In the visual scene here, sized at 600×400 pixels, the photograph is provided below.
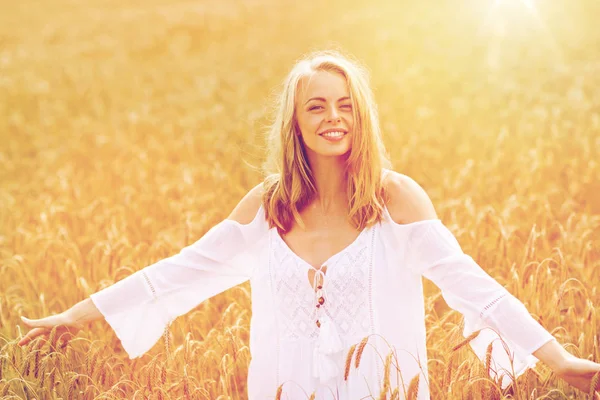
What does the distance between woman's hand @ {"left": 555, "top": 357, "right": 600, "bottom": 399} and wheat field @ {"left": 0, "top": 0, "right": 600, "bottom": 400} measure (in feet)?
1.17

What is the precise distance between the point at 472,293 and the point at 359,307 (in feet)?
1.46

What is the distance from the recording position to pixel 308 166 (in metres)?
3.29

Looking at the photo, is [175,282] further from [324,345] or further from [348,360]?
[348,360]

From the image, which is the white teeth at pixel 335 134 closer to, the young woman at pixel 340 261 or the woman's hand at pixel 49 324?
the young woman at pixel 340 261

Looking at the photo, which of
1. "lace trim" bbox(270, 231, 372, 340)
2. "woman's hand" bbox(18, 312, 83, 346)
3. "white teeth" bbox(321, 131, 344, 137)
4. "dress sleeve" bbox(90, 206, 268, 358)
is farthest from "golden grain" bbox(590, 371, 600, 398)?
"woman's hand" bbox(18, 312, 83, 346)

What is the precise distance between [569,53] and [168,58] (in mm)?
7745

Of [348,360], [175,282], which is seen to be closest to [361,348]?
[348,360]

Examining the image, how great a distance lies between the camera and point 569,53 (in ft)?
39.9

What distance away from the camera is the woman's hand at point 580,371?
2.63m

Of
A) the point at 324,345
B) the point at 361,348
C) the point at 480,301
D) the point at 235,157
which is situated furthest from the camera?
the point at 235,157

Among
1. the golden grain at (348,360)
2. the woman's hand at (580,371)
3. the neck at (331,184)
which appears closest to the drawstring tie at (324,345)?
the golden grain at (348,360)

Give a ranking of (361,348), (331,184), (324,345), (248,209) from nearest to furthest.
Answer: (361,348), (324,345), (331,184), (248,209)

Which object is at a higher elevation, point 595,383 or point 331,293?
point 331,293

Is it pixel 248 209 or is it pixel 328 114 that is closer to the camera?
pixel 328 114
